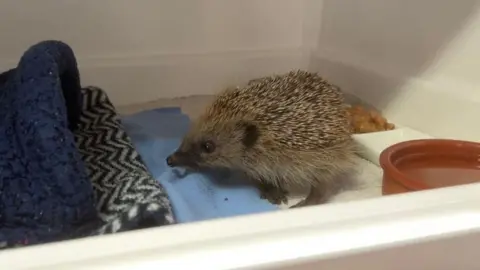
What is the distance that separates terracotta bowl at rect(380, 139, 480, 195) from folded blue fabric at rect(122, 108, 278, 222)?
0.23 metres

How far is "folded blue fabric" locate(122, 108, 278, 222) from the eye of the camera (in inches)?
46.9

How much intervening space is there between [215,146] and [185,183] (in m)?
→ 0.08

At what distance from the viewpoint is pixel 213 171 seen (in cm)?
134

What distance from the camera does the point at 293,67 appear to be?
6.01ft

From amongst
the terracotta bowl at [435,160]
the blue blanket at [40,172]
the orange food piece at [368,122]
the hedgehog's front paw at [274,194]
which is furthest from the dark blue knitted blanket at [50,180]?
the orange food piece at [368,122]

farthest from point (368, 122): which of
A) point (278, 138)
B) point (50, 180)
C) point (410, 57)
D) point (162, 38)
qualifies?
point (50, 180)

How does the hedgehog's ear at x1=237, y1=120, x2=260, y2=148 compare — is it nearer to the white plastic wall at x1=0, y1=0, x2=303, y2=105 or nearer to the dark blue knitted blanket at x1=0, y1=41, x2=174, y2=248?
the dark blue knitted blanket at x1=0, y1=41, x2=174, y2=248

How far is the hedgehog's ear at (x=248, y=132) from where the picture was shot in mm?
1229

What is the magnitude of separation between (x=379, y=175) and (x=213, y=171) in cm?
31

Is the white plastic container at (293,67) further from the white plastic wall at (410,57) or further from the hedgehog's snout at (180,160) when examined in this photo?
the hedgehog's snout at (180,160)

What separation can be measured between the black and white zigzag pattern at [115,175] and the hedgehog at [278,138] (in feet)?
0.36

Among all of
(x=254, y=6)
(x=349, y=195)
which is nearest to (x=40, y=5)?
(x=254, y=6)

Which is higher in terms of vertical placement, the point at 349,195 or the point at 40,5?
the point at 40,5

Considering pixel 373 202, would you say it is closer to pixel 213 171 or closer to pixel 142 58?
pixel 213 171
